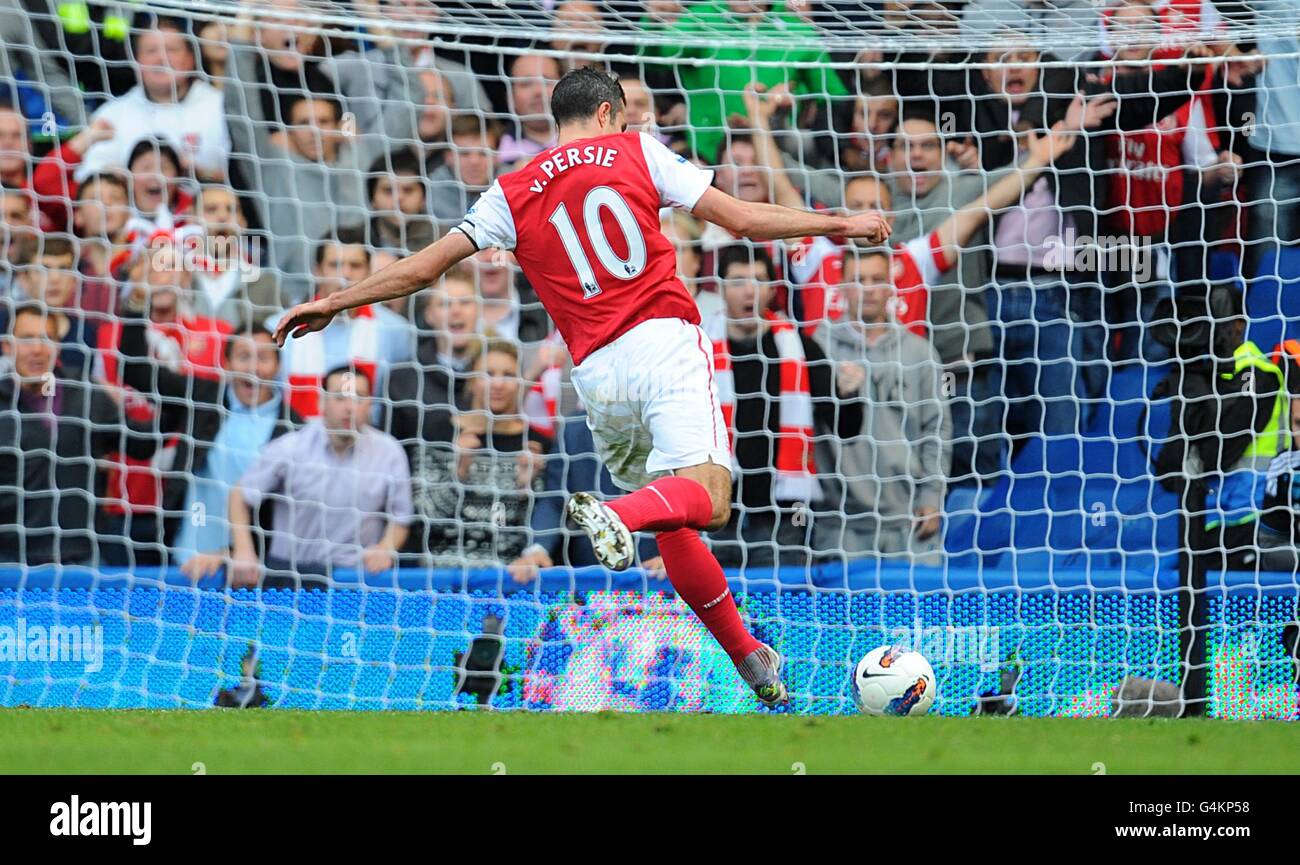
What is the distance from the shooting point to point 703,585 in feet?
16.6

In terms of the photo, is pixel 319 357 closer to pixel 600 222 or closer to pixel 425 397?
pixel 425 397

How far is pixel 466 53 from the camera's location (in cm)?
772

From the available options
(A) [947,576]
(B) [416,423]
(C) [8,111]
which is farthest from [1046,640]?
(C) [8,111]

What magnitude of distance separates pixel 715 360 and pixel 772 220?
89.4 inches

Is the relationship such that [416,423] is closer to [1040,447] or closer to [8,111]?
[8,111]

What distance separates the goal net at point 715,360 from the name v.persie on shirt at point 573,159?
6.14 ft

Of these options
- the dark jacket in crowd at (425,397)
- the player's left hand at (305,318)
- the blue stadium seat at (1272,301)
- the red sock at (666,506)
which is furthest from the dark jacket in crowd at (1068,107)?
the player's left hand at (305,318)

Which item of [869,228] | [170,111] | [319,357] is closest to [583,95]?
[869,228]

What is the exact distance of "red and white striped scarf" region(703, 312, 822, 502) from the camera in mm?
7273

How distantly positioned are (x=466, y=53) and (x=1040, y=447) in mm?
3266

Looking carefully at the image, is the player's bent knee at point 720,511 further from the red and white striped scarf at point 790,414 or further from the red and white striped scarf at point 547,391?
the red and white striped scarf at point 547,391

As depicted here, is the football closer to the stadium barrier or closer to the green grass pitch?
the green grass pitch

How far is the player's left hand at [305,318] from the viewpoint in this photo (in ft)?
15.6

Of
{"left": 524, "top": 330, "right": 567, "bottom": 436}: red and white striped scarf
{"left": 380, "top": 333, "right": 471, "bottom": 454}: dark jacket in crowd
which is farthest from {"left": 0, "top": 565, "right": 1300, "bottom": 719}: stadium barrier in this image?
{"left": 524, "top": 330, "right": 567, "bottom": 436}: red and white striped scarf
